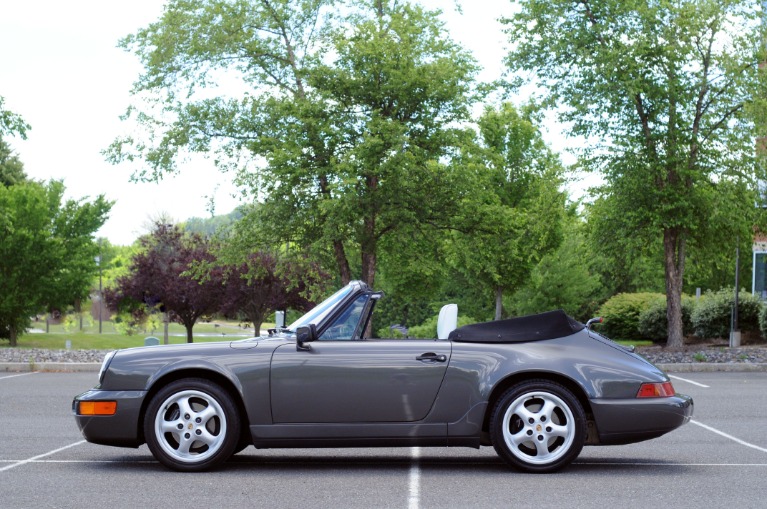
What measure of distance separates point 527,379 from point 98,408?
3.00m

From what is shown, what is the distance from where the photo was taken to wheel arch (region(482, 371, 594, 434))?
7363 millimetres

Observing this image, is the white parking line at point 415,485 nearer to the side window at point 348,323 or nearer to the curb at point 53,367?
the side window at point 348,323

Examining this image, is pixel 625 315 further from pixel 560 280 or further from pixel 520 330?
pixel 520 330

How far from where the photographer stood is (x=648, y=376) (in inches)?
293

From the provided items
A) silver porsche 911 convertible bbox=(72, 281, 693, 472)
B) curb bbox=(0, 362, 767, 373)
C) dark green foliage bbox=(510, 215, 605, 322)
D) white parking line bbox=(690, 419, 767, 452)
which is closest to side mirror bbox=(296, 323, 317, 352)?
silver porsche 911 convertible bbox=(72, 281, 693, 472)

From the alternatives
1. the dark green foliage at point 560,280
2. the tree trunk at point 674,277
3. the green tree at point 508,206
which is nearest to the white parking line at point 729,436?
the green tree at point 508,206

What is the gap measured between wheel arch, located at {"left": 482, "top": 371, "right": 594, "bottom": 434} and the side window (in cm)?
107

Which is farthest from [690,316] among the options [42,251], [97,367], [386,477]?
[386,477]

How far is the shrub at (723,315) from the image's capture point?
3431 cm

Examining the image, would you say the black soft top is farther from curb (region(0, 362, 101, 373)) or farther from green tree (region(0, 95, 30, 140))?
green tree (region(0, 95, 30, 140))

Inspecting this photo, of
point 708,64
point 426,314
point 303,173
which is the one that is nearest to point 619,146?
point 708,64

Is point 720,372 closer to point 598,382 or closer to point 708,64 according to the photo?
point 708,64

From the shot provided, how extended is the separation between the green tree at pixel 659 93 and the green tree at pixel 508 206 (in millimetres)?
1666

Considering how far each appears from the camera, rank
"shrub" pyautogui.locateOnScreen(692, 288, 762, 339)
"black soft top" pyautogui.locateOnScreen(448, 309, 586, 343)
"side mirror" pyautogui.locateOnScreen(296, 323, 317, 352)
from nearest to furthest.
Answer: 1. "side mirror" pyautogui.locateOnScreen(296, 323, 317, 352)
2. "black soft top" pyautogui.locateOnScreen(448, 309, 586, 343)
3. "shrub" pyautogui.locateOnScreen(692, 288, 762, 339)
